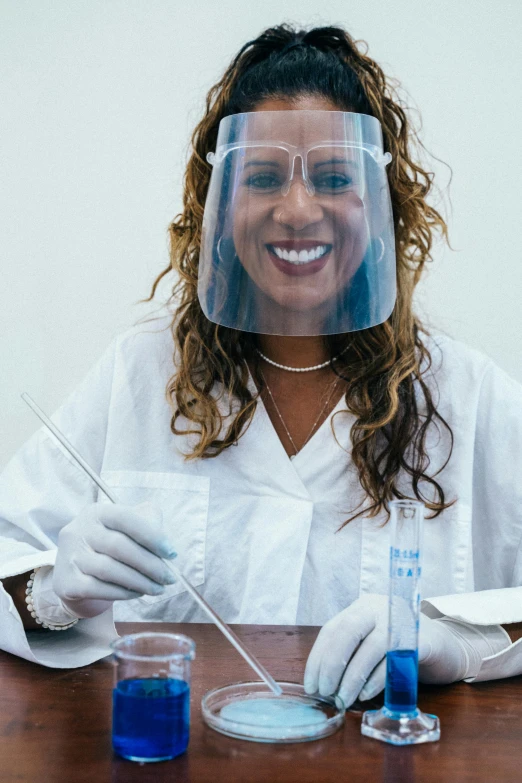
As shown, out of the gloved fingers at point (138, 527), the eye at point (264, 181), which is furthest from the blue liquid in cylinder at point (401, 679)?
the eye at point (264, 181)

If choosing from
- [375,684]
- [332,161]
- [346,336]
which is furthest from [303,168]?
[375,684]

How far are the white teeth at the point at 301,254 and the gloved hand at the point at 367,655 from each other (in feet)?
1.56

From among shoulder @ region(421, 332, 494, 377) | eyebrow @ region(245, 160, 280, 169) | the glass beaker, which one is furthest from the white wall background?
the glass beaker

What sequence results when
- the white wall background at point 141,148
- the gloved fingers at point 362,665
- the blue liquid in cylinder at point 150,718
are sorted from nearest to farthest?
the blue liquid in cylinder at point 150,718, the gloved fingers at point 362,665, the white wall background at point 141,148

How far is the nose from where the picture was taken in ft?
4.12

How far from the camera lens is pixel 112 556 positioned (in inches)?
43.8

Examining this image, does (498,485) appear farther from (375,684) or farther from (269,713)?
(269,713)

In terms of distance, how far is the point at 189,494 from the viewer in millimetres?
1580

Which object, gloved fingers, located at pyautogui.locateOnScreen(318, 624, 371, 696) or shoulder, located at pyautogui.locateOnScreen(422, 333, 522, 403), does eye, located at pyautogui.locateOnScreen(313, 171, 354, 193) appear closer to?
shoulder, located at pyautogui.locateOnScreen(422, 333, 522, 403)

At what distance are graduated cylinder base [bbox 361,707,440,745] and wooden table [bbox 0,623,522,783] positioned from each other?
0.01m

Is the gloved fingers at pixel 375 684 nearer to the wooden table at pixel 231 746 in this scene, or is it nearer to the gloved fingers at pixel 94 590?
the wooden table at pixel 231 746

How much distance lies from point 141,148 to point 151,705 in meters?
1.83

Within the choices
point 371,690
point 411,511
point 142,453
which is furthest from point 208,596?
point 411,511

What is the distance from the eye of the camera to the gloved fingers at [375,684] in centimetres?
103
